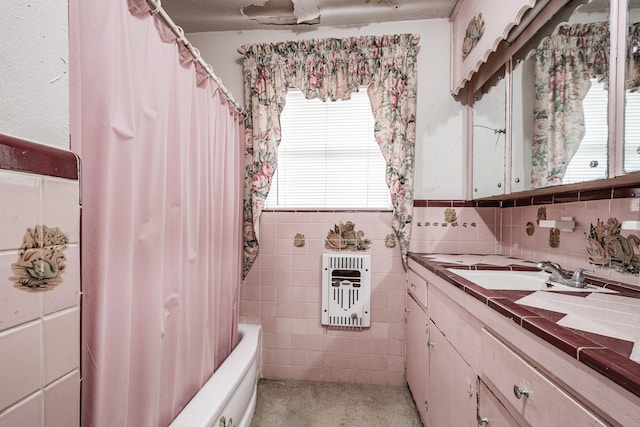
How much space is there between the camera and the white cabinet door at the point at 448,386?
0.91m

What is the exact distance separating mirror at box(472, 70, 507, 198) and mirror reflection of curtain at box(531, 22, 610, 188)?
27 cm

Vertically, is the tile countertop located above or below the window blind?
below

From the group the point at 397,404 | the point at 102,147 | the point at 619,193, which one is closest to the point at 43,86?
the point at 102,147

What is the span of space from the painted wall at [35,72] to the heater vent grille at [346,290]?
1504mm

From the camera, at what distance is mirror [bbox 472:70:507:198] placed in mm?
1472

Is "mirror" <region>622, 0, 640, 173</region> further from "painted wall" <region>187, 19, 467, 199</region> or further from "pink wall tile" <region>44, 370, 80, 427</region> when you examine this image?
"pink wall tile" <region>44, 370, 80, 427</region>

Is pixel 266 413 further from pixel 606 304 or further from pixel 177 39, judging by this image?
pixel 177 39

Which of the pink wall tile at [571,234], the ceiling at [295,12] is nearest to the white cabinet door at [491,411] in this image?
the pink wall tile at [571,234]

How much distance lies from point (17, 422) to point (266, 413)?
142cm

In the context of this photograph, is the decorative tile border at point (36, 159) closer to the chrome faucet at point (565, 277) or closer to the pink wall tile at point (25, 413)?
the pink wall tile at point (25, 413)

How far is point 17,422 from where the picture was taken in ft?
1.42

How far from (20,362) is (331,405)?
161 centimetres

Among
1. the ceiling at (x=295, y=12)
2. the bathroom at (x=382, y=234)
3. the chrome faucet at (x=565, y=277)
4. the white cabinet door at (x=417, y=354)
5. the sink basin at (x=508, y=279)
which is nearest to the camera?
the chrome faucet at (x=565, y=277)

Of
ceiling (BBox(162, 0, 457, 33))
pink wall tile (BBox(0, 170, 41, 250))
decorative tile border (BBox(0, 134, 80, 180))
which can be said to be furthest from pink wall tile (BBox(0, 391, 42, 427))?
ceiling (BBox(162, 0, 457, 33))
